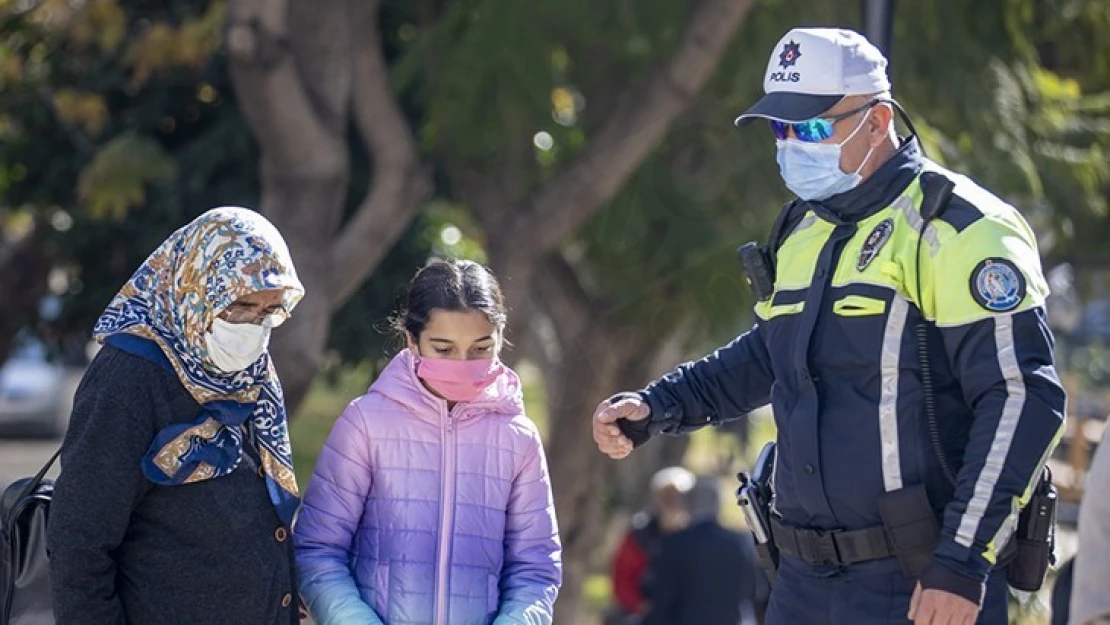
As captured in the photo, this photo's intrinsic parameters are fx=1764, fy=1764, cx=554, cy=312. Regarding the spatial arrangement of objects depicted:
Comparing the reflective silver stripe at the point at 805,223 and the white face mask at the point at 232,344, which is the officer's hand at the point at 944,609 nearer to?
the reflective silver stripe at the point at 805,223

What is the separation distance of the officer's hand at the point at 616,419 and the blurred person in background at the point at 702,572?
5.10 m

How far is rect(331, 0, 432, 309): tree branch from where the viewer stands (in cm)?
814

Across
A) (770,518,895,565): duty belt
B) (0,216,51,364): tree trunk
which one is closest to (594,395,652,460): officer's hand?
(770,518,895,565): duty belt

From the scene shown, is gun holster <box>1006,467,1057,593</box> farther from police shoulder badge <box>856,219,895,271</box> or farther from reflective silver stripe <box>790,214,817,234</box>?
reflective silver stripe <box>790,214,817,234</box>

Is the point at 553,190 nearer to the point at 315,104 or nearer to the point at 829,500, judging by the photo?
the point at 315,104

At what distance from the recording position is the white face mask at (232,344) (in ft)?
12.4

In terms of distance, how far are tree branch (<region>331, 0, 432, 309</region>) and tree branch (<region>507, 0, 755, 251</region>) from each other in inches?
24.1

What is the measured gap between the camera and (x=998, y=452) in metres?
3.59

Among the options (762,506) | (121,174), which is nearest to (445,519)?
(762,506)

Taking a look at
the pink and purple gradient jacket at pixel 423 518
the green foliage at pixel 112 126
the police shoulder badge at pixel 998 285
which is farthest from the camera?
the green foliage at pixel 112 126

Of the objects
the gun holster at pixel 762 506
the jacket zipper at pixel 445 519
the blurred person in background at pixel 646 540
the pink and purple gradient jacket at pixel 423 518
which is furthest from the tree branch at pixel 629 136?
the jacket zipper at pixel 445 519

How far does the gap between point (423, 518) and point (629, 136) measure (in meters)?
4.46

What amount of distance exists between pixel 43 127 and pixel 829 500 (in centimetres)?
752

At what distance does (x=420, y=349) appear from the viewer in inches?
165
